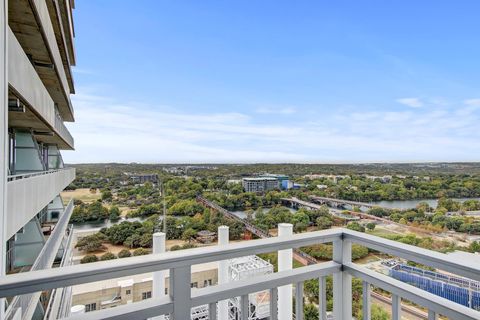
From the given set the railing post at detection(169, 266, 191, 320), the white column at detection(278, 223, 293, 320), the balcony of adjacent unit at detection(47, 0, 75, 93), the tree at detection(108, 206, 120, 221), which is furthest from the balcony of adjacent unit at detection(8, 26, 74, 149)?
the white column at detection(278, 223, 293, 320)

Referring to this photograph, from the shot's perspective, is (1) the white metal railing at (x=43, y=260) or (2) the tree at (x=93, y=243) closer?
(1) the white metal railing at (x=43, y=260)

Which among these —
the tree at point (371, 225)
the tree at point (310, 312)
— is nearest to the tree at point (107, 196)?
the tree at point (310, 312)

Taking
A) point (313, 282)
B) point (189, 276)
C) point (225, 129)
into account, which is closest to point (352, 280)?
point (313, 282)

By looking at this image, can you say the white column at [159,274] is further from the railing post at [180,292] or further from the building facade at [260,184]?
the building facade at [260,184]

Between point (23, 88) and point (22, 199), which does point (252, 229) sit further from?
point (23, 88)

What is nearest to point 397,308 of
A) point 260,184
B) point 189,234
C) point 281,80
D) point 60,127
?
point 189,234

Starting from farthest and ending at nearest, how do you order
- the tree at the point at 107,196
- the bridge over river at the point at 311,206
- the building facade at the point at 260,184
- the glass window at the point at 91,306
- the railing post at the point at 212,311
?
the tree at the point at 107,196
the building facade at the point at 260,184
the bridge over river at the point at 311,206
the glass window at the point at 91,306
the railing post at the point at 212,311
